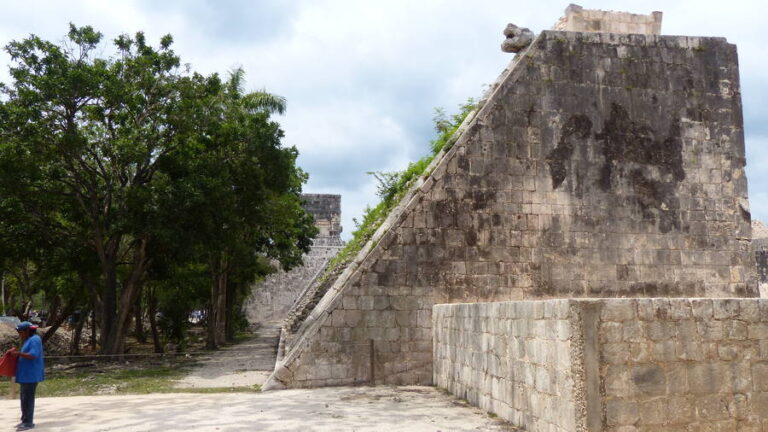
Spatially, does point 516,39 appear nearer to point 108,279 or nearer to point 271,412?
point 271,412

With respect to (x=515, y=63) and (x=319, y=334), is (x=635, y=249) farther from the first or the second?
(x=319, y=334)

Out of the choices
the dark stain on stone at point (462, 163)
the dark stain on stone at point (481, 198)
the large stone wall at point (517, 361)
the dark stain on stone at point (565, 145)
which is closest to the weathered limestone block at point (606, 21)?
the dark stain on stone at point (565, 145)

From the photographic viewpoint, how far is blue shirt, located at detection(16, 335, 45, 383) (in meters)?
7.39

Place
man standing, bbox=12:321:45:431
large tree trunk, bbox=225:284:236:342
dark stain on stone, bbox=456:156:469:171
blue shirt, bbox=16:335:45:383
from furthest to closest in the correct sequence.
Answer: large tree trunk, bbox=225:284:236:342, dark stain on stone, bbox=456:156:469:171, blue shirt, bbox=16:335:45:383, man standing, bbox=12:321:45:431

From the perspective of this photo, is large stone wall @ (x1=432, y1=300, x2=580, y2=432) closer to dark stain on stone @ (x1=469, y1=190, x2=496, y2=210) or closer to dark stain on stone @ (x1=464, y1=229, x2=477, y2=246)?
dark stain on stone @ (x1=464, y1=229, x2=477, y2=246)

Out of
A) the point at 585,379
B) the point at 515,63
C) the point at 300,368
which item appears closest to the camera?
the point at 585,379

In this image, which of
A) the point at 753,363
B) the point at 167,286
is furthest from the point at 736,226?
the point at 167,286

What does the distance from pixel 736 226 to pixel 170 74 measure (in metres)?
13.6

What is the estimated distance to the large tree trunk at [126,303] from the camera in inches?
678

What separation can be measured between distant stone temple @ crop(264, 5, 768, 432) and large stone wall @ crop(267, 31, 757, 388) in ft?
0.08

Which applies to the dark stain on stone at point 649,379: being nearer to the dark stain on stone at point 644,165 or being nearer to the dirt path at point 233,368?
the dark stain on stone at point 644,165

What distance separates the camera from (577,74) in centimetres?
1134

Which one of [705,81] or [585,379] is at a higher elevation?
[705,81]

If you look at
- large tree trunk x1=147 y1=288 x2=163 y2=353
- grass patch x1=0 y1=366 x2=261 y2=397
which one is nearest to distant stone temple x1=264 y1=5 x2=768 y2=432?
grass patch x1=0 y1=366 x2=261 y2=397
